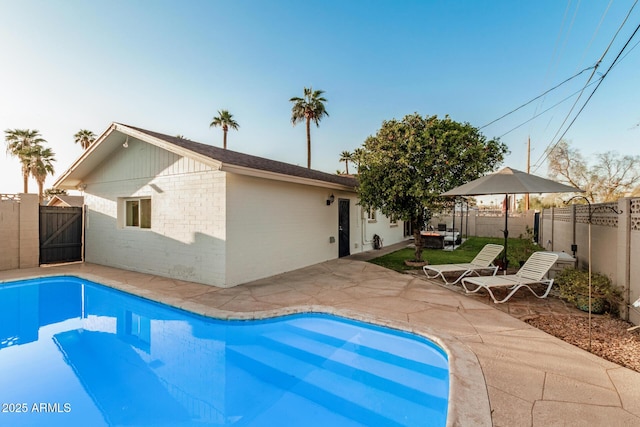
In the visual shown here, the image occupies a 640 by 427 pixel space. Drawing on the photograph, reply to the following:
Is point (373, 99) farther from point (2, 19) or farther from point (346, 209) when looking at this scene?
point (2, 19)

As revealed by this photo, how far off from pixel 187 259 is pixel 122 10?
26.5ft

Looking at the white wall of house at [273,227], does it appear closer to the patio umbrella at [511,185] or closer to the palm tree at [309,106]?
the patio umbrella at [511,185]

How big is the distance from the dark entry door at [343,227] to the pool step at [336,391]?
7.87 meters

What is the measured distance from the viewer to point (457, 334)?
4504 millimetres

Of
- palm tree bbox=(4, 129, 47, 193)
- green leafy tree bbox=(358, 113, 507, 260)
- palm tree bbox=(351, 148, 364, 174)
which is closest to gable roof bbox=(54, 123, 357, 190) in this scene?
palm tree bbox=(351, 148, 364, 174)

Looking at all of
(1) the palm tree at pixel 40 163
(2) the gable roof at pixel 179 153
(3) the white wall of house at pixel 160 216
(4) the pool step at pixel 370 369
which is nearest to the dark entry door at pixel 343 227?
(2) the gable roof at pixel 179 153

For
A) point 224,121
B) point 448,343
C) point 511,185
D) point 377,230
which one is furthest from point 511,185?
point 224,121

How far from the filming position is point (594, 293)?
5.32 metres

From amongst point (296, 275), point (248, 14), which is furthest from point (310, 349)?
point (248, 14)

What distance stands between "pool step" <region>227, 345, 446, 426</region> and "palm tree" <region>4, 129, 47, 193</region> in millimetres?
32350

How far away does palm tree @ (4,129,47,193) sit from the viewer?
976 inches

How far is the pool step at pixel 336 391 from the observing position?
3.07 meters

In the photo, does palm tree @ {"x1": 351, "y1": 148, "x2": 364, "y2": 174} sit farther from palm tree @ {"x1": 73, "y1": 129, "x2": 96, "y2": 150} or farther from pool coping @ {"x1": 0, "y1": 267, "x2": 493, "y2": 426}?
palm tree @ {"x1": 73, "y1": 129, "x2": 96, "y2": 150}

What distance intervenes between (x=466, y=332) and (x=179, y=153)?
758 centimetres
